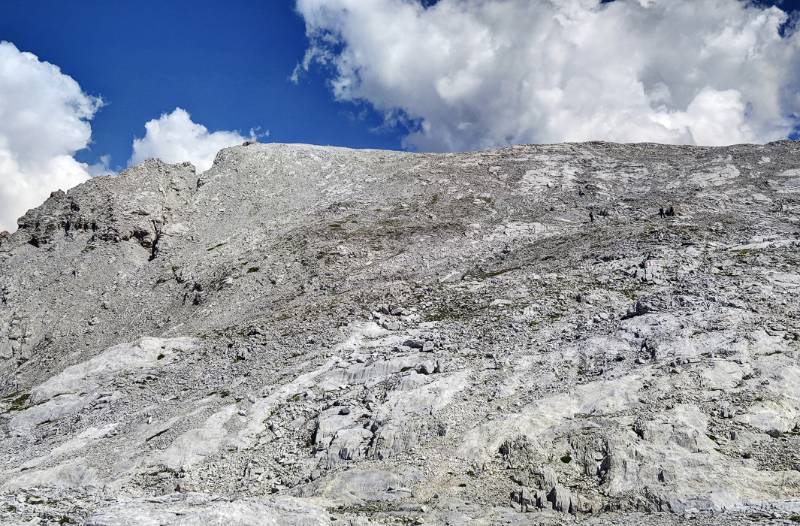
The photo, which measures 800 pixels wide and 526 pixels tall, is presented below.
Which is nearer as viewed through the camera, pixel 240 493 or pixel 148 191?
pixel 240 493

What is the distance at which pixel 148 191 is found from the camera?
71.9 metres

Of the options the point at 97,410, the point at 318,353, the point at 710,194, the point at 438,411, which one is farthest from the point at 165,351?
the point at 710,194

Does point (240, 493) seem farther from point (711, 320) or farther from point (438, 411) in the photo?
point (711, 320)

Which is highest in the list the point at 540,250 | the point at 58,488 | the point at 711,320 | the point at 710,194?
the point at 710,194

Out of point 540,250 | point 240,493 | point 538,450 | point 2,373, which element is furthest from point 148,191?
point 538,450

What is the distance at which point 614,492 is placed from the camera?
67.5 feet

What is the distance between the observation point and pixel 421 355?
3228 cm

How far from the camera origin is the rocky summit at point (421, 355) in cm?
2131

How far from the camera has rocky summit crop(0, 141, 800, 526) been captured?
21.3 m

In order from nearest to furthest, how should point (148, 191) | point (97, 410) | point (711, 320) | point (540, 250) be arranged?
point (711, 320)
point (97, 410)
point (540, 250)
point (148, 191)

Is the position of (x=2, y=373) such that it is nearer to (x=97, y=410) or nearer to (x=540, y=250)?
(x=97, y=410)

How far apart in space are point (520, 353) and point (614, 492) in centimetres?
1079

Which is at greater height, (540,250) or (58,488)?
(540,250)

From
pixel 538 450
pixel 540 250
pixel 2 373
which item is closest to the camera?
pixel 538 450
